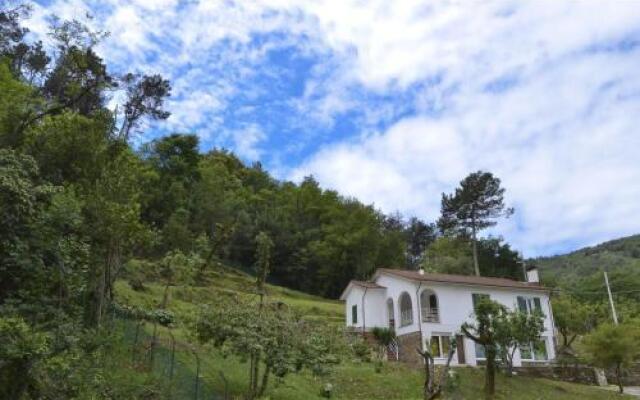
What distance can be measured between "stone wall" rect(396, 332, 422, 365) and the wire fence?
1513cm

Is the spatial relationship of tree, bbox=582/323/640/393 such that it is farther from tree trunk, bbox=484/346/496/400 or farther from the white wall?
the white wall

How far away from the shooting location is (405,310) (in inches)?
1369

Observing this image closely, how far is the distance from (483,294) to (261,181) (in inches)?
2004

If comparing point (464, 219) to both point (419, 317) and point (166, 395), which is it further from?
point (166, 395)

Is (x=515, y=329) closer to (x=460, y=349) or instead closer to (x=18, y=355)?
(x=460, y=349)

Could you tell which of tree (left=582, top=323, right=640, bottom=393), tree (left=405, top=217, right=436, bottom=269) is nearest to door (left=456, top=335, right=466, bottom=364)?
tree (left=582, top=323, right=640, bottom=393)

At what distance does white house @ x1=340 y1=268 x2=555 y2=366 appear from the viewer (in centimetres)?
3192

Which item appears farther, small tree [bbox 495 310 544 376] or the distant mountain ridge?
the distant mountain ridge

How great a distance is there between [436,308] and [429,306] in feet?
5.90

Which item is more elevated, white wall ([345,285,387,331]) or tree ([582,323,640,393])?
white wall ([345,285,387,331])

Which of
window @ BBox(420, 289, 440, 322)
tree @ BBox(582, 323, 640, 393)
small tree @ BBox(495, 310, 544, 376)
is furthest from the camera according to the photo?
window @ BBox(420, 289, 440, 322)

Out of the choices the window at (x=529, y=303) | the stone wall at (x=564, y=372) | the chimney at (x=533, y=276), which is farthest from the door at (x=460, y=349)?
the chimney at (x=533, y=276)

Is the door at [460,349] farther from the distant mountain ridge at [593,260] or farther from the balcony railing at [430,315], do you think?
the distant mountain ridge at [593,260]

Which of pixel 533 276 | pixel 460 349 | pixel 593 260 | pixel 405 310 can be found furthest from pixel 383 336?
pixel 593 260
